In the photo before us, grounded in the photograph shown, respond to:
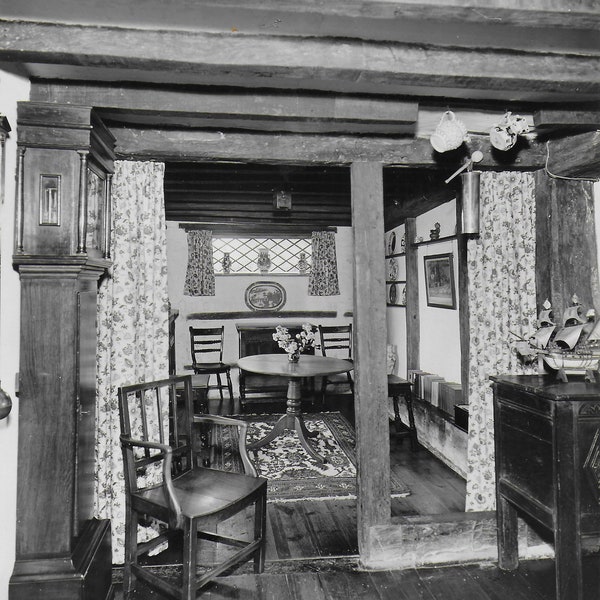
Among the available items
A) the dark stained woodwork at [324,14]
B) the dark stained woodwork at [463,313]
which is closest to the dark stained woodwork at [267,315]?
the dark stained woodwork at [463,313]

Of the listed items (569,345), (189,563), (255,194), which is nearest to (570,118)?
(569,345)

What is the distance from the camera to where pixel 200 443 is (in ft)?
15.8

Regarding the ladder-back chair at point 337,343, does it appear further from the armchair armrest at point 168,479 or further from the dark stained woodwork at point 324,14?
the dark stained woodwork at point 324,14

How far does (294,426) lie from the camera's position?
15.6 feet

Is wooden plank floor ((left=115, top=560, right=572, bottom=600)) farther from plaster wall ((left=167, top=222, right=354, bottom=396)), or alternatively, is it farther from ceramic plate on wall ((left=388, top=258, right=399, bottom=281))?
plaster wall ((left=167, top=222, right=354, bottom=396))

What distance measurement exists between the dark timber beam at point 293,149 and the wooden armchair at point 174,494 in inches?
53.8

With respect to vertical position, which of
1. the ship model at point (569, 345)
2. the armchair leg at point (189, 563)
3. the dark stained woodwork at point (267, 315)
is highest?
the dark stained woodwork at point (267, 315)

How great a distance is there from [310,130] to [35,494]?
→ 2401 mm

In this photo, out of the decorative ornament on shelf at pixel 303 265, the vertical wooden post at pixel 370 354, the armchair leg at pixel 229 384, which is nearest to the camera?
the vertical wooden post at pixel 370 354

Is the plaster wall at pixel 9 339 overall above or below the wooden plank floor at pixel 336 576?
above

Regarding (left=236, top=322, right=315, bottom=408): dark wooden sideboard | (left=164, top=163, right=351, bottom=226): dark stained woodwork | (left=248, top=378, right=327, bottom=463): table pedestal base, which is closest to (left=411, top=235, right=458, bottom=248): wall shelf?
(left=164, top=163, right=351, bottom=226): dark stained woodwork

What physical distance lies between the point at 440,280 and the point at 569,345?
99.9 inches

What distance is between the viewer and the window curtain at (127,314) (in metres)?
2.74

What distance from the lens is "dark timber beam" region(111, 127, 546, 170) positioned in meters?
2.79
